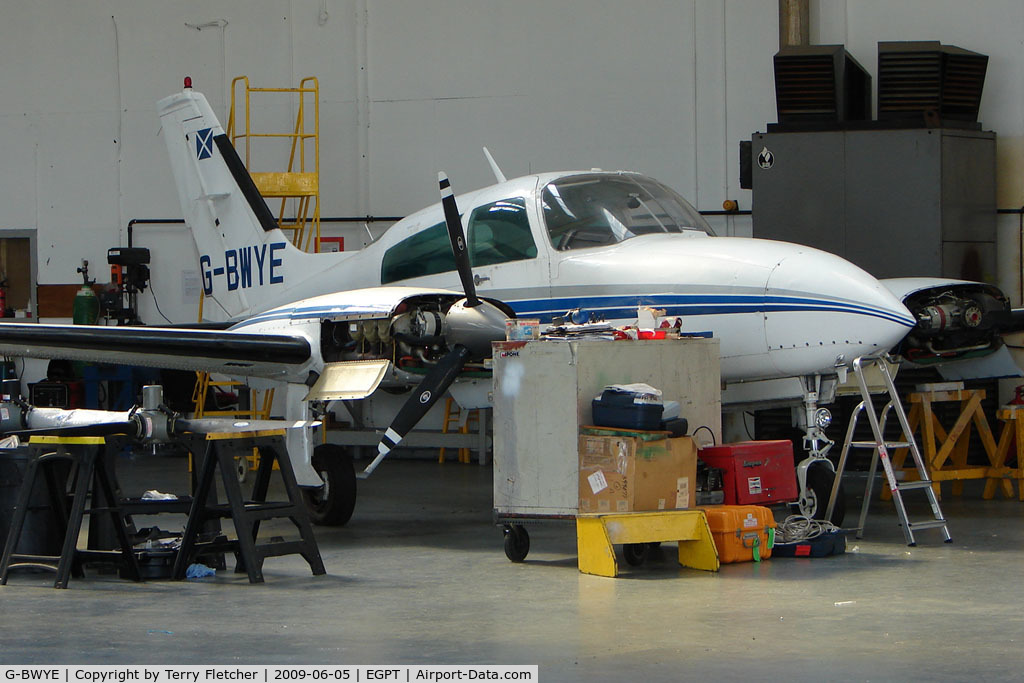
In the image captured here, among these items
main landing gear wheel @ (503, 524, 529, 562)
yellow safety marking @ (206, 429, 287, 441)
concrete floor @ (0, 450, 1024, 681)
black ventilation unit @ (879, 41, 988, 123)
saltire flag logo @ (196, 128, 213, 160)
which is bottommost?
concrete floor @ (0, 450, 1024, 681)

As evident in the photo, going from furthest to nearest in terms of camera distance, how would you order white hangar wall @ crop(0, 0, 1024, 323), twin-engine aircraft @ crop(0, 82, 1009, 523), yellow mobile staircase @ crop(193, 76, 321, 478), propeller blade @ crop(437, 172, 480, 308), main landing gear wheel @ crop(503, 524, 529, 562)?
1. white hangar wall @ crop(0, 0, 1024, 323)
2. yellow mobile staircase @ crop(193, 76, 321, 478)
3. propeller blade @ crop(437, 172, 480, 308)
4. twin-engine aircraft @ crop(0, 82, 1009, 523)
5. main landing gear wheel @ crop(503, 524, 529, 562)

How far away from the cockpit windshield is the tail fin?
294cm

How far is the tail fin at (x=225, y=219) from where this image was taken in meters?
11.1

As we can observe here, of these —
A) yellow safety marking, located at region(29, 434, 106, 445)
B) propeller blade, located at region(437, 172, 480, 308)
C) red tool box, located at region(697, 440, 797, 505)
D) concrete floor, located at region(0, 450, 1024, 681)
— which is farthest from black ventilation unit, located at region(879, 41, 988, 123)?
yellow safety marking, located at region(29, 434, 106, 445)

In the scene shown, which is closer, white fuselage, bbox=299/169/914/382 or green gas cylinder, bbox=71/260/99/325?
white fuselage, bbox=299/169/914/382

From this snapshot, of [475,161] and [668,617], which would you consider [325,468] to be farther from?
[475,161]

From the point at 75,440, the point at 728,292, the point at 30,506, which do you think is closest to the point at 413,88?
Answer: the point at 728,292

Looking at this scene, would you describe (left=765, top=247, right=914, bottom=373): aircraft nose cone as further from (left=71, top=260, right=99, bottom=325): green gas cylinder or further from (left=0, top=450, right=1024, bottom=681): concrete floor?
(left=71, top=260, right=99, bottom=325): green gas cylinder

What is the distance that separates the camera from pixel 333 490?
9.24 meters

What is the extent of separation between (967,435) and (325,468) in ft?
18.3

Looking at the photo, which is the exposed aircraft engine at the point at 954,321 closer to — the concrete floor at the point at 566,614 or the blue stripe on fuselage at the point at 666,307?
the concrete floor at the point at 566,614

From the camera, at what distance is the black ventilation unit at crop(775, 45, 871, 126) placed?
12.1m

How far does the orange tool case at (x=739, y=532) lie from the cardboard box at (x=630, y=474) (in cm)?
24

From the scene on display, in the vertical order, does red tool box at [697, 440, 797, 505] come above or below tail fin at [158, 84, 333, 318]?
below
